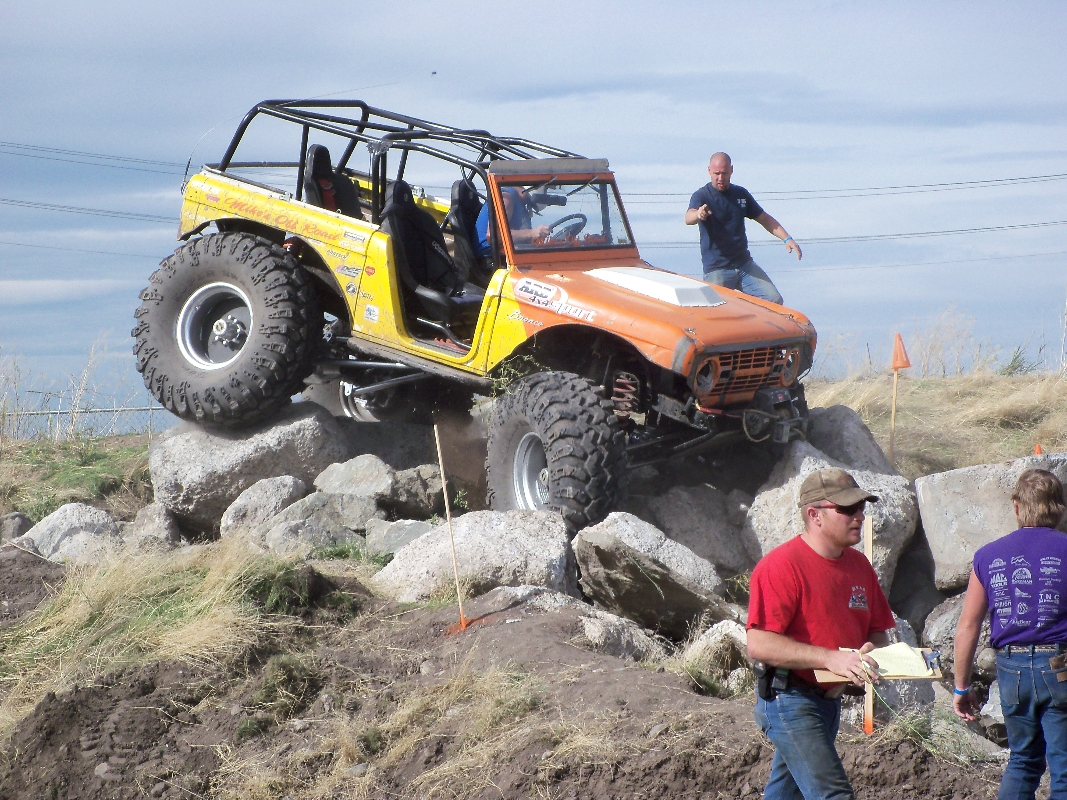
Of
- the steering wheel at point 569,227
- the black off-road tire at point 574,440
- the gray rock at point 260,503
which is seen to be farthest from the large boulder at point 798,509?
the gray rock at point 260,503

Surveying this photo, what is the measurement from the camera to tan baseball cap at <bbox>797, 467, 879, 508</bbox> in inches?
127

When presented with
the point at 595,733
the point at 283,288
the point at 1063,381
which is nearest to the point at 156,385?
the point at 283,288

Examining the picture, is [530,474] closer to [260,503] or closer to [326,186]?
[260,503]

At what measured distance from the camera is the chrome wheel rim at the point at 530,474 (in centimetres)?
775

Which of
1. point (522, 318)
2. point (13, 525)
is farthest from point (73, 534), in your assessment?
point (522, 318)

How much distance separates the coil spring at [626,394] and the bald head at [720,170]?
2367mm

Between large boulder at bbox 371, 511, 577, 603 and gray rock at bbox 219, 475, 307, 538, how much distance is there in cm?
181

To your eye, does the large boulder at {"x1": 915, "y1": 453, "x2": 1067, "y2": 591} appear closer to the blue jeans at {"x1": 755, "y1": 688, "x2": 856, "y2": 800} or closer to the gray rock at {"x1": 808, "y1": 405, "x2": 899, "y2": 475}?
the gray rock at {"x1": 808, "y1": 405, "x2": 899, "y2": 475}

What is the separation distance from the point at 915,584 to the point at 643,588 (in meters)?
2.19

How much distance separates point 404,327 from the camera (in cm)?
823

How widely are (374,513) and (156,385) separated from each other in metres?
2.18

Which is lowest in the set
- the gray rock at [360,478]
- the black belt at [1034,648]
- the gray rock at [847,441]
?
the gray rock at [360,478]

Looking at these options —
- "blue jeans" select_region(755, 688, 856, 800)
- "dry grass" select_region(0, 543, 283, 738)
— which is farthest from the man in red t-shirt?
"dry grass" select_region(0, 543, 283, 738)

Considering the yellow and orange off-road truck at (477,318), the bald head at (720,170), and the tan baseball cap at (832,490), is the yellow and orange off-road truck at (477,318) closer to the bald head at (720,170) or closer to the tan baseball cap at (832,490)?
the bald head at (720,170)
